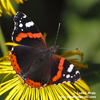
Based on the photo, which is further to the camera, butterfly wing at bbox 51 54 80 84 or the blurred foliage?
the blurred foliage

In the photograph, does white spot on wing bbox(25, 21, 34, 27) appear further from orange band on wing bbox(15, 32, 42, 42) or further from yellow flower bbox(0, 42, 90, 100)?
yellow flower bbox(0, 42, 90, 100)

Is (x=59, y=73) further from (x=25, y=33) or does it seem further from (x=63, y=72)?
(x=25, y=33)

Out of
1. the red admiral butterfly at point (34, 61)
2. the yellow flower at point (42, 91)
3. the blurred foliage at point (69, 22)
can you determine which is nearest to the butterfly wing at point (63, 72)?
the red admiral butterfly at point (34, 61)

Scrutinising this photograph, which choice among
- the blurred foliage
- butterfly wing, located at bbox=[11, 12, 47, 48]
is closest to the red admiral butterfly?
butterfly wing, located at bbox=[11, 12, 47, 48]

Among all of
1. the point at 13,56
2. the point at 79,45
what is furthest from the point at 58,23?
the point at 13,56

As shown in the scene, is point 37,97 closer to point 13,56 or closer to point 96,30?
point 13,56
